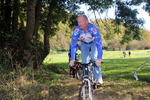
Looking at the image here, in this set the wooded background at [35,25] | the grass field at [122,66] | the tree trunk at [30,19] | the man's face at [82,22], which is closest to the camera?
the man's face at [82,22]

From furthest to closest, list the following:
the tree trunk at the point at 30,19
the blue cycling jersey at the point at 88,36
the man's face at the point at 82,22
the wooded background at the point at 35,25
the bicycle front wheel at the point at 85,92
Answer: the wooded background at the point at 35,25 < the tree trunk at the point at 30,19 < the blue cycling jersey at the point at 88,36 < the man's face at the point at 82,22 < the bicycle front wheel at the point at 85,92

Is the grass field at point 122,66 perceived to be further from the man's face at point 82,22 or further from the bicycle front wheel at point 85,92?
the man's face at point 82,22

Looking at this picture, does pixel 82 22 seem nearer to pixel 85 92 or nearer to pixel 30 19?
pixel 85 92

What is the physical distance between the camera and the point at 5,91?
19.3 feet

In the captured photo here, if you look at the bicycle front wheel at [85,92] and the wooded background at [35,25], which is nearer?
the bicycle front wheel at [85,92]

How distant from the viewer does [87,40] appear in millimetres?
4328

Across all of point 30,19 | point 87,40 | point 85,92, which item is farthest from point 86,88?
point 30,19

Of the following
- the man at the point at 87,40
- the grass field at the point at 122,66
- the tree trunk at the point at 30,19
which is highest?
the tree trunk at the point at 30,19

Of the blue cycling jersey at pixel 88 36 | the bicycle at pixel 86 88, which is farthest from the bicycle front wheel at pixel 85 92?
the blue cycling jersey at pixel 88 36

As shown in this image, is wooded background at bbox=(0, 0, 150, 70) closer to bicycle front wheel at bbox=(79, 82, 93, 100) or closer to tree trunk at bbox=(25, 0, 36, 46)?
tree trunk at bbox=(25, 0, 36, 46)

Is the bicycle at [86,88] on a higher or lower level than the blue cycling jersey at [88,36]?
Answer: lower

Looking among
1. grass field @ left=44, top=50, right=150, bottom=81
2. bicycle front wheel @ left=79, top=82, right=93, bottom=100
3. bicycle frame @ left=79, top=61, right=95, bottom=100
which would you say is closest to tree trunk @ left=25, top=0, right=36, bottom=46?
grass field @ left=44, top=50, right=150, bottom=81

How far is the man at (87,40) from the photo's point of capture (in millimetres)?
3920

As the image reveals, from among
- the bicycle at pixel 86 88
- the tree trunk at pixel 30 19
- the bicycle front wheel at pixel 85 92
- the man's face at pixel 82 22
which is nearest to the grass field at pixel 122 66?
the tree trunk at pixel 30 19
